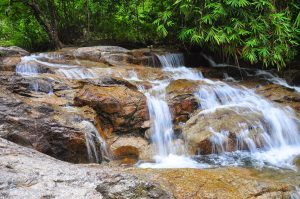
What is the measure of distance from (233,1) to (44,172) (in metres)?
6.83

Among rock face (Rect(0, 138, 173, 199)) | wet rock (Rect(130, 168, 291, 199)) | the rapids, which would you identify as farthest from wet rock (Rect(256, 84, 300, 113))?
Answer: rock face (Rect(0, 138, 173, 199))

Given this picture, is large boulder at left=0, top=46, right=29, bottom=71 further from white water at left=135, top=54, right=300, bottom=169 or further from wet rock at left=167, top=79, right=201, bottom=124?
wet rock at left=167, top=79, right=201, bottom=124

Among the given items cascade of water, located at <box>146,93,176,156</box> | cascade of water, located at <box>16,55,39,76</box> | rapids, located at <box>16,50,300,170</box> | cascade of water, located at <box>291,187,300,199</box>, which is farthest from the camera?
cascade of water, located at <box>16,55,39,76</box>

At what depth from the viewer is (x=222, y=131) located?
596cm

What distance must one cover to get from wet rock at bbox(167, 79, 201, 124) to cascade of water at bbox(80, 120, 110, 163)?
5.26ft

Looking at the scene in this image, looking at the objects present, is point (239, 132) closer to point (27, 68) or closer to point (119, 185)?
point (119, 185)

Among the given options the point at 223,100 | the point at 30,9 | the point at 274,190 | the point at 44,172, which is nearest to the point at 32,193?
the point at 44,172

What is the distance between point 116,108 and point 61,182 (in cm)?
351

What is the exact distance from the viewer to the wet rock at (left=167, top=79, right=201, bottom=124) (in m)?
6.62

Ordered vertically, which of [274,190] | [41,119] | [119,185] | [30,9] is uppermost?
[30,9]

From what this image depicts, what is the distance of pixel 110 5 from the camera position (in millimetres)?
11555

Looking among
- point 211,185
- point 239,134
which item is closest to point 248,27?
point 239,134

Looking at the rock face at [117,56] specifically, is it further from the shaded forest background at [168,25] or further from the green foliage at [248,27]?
the green foliage at [248,27]

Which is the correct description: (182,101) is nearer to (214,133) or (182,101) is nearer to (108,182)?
(214,133)
